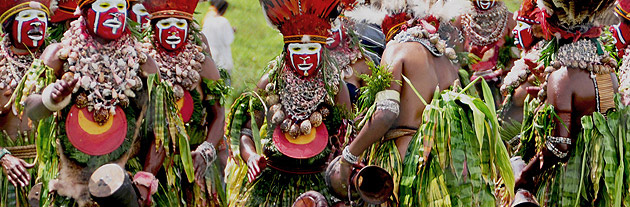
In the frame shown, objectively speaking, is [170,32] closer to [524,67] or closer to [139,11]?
[139,11]

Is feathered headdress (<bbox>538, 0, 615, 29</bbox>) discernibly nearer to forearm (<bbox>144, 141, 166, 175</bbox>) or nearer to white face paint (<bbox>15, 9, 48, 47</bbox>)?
forearm (<bbox>144, 141, 166, 175</bbox>)

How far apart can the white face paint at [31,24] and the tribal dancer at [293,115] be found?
151cm

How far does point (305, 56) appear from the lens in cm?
659

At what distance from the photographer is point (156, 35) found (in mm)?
7199

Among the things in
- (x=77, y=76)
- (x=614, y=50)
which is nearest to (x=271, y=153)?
(x=77, y=76)

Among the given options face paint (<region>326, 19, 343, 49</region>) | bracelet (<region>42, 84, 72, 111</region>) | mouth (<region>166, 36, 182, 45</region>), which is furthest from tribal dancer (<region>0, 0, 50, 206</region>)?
face paint (<region>326, 19, 343, 49</region>)

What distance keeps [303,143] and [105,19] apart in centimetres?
164

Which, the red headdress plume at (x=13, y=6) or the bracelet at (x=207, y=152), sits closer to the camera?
the bracelet at (x=207, y=152)

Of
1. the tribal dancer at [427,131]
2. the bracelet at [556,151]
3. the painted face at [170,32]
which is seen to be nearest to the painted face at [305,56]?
the tribal dancer at [427,131]

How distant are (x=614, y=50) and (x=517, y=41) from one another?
0.80 meters

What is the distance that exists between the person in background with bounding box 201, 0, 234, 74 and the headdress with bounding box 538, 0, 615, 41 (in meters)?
2.62

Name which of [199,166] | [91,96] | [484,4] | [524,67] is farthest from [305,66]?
[484,4]

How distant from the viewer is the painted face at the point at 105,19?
582cm

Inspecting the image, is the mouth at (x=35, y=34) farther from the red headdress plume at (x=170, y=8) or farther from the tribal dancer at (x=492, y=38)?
the tribal dancer at (x=492, y=38)
